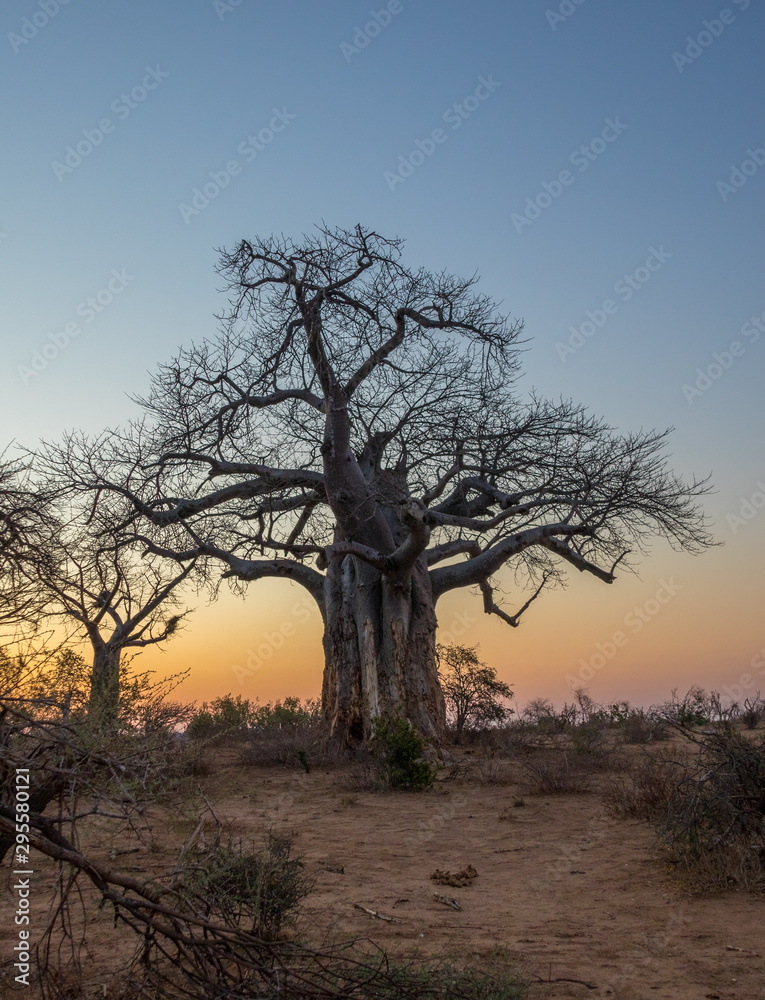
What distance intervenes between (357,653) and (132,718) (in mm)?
7759

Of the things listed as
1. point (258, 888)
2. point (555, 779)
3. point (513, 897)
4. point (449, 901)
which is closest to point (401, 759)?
point (555, 779)

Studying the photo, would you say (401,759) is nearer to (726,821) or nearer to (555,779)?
(555,779)

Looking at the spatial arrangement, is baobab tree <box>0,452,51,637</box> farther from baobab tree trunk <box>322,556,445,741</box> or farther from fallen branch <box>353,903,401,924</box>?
baobab tree trunk <box>322,556,445,741</box>

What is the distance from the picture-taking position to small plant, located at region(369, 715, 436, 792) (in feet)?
28.0

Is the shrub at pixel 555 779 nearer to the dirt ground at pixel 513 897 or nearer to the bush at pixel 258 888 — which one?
the dirt ground at pixel 513 897

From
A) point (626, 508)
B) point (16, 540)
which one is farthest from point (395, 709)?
point (16, 540)

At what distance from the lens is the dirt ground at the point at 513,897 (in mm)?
3404

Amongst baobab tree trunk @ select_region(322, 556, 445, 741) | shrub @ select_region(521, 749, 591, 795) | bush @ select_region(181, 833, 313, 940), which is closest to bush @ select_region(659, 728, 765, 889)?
bush @ select_region(181, 833, 313, 940)

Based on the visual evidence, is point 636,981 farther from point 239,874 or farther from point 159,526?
point 159,526

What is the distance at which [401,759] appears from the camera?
8.70 m

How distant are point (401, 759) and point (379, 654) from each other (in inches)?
95.8

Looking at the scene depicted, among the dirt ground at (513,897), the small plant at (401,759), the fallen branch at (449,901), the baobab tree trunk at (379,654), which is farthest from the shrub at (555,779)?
the fallen branch at (449,901)

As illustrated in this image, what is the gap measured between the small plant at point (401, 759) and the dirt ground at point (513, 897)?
2.25ft

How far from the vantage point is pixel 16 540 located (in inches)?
125
